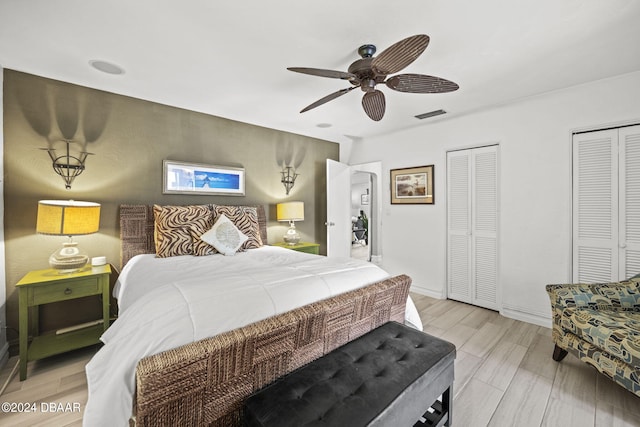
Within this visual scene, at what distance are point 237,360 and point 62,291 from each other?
1.95 metres

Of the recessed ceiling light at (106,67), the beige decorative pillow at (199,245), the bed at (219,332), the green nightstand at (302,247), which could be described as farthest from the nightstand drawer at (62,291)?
the green nightstand at (302,247)

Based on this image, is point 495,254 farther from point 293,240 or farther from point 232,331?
point 232,331

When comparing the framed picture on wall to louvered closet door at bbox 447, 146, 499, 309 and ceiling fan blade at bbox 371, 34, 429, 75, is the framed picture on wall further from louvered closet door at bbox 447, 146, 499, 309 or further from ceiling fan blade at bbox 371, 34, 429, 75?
ceiling fan blade at bbox 371, 34, 429, 75

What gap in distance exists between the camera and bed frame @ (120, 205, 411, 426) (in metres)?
1.01

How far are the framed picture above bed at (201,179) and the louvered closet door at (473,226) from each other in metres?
2.98

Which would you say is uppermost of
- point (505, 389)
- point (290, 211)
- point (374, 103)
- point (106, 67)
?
point (106, 67)

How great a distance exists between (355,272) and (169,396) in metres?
1.23

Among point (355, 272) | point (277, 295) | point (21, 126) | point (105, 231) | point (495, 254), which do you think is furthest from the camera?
point (495, 254)

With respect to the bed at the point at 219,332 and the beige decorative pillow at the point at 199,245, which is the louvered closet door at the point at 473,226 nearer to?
the bed at the point at 219,332

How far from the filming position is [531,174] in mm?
3033

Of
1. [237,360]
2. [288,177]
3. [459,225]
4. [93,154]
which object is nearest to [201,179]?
[93,154]

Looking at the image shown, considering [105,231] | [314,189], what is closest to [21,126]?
[105,231]

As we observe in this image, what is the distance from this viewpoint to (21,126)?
2.39 m

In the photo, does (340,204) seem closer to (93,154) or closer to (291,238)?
(291,238)
